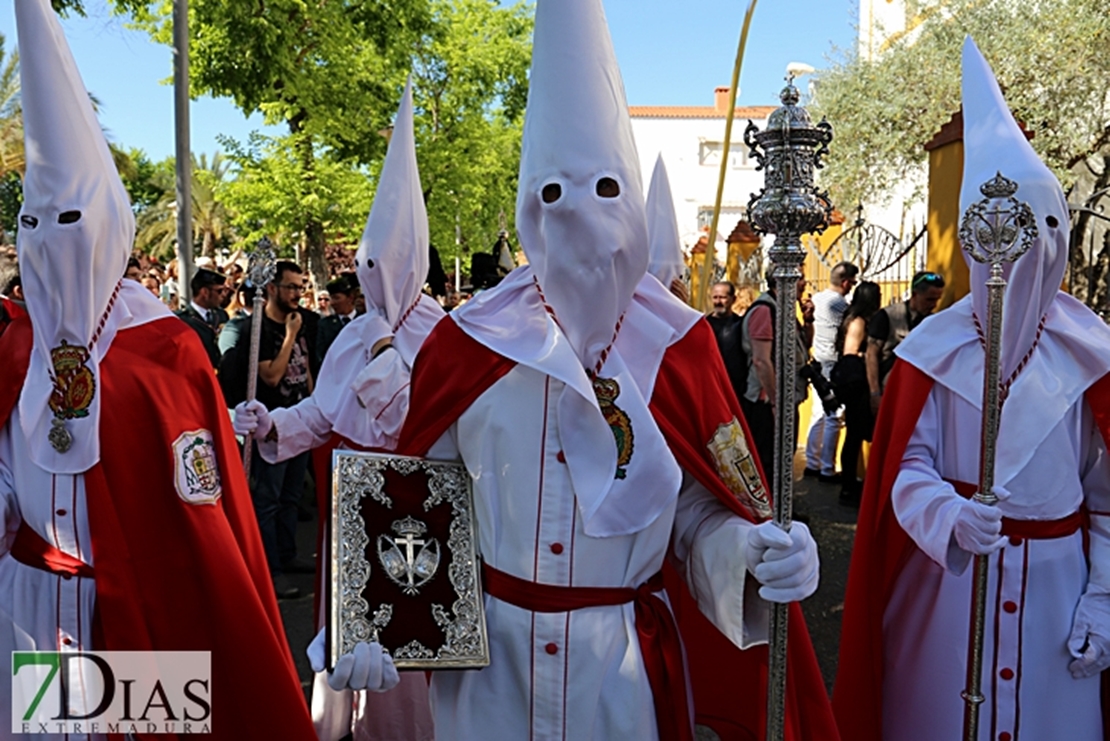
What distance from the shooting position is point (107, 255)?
3359 mm

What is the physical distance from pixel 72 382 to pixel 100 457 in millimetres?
263

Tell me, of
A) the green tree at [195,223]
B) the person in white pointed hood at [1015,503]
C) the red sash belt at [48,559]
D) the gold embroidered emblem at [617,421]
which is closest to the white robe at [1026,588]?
the person in white pointed hood at [1015,503]

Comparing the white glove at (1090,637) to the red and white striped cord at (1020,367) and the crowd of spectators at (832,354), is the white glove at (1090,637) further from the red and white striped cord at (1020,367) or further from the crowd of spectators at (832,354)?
the crowd of spectators at (832,354)

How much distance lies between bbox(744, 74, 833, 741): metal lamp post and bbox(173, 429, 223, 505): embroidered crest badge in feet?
7.09

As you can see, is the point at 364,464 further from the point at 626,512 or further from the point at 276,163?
the point at 276,163

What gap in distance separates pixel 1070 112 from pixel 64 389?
14.9m

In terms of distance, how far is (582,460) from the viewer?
8.55 feet

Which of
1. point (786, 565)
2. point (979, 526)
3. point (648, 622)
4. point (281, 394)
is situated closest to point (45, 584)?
point (648, 622)

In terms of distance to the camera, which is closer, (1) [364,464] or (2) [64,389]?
(1) [364,464]

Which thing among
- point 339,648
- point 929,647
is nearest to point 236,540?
point 339,648

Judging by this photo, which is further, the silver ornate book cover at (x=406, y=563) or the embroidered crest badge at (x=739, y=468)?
the embroidered crest badge at (x=739, y=468)

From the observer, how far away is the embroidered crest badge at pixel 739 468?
8.61 feet

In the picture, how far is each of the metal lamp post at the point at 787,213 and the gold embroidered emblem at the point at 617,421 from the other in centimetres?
60

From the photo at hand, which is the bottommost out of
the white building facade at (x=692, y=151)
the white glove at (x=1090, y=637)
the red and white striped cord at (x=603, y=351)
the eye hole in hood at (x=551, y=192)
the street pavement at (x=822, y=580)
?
the street pavement at (x=822, y=580)
